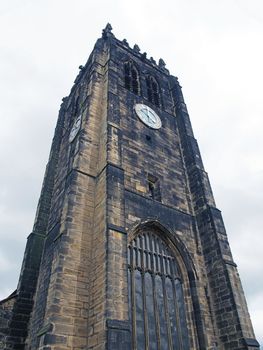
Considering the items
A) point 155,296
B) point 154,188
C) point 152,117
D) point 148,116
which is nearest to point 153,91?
point 152,117

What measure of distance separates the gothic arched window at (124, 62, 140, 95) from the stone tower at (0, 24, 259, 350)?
3.92 feet

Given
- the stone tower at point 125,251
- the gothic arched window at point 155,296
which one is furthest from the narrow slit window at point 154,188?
the gothic arched window at point 155,296

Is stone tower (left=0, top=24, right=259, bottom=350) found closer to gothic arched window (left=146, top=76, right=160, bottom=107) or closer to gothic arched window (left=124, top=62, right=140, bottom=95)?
gothic arched window (left=124, top=62, right=140, bottom=95)

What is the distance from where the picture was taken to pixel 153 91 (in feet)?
60.4

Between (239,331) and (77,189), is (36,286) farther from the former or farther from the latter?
(239,331)

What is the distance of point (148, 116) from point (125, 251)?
8.73 meters

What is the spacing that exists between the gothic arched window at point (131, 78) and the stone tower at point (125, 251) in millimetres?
1195

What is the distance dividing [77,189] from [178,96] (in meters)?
10.8

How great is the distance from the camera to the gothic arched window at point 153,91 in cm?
1770

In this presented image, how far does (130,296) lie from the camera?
912 cm

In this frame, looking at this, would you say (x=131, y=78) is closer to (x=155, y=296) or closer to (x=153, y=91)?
(x=153, y=91)

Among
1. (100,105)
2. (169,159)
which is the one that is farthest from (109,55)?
(169,159)

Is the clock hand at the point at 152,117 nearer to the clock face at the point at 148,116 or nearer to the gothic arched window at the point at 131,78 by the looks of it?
the clock face at the point at 148,116

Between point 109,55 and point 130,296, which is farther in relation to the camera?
point 109,55
